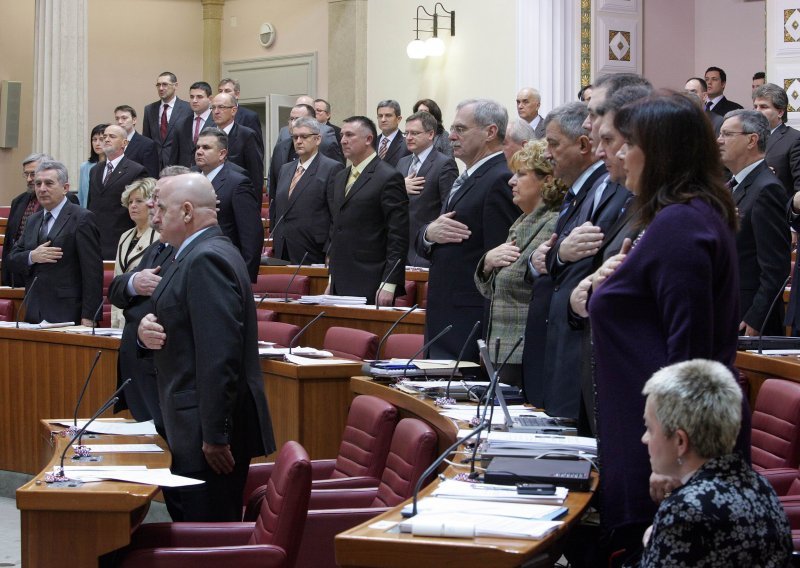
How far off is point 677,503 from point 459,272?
261 centimetres

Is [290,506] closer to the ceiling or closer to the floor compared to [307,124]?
closer to the floor

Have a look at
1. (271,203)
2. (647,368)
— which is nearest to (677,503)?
(647,368)

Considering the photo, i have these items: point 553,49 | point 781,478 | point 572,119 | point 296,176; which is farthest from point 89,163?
point 781,478

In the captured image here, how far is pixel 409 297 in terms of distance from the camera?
21.7ft

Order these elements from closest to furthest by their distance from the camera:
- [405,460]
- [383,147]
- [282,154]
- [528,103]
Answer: [405,460] < [528,103] < [383,147] < [282,154]

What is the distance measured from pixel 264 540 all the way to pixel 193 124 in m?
7.05

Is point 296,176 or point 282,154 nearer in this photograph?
point 296,176

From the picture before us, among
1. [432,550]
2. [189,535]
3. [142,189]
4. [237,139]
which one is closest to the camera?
[432,550]

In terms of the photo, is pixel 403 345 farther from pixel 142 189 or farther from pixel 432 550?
pixel 432 550

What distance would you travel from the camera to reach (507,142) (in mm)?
4957

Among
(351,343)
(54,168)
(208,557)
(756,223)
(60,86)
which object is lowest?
(208,557)

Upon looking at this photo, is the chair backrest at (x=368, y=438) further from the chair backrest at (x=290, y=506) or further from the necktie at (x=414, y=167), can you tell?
the necktie at (x=414, y=167)

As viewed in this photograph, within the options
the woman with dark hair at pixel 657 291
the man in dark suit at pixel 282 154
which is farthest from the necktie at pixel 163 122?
the woman with dark hair at pixel 657 291

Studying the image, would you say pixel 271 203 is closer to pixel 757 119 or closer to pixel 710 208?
pixel 757 119
